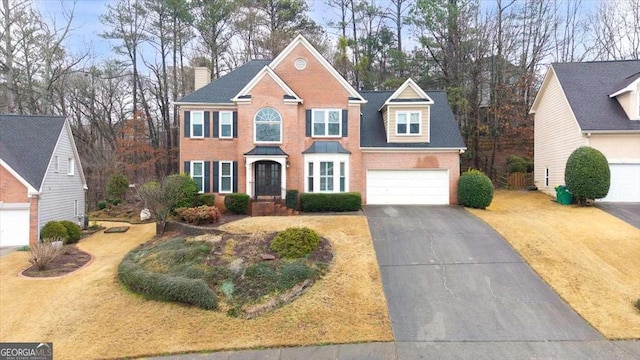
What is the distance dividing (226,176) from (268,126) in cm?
389

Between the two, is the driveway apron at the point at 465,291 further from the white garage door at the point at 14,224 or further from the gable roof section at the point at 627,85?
the white garage door at the point at 14,224

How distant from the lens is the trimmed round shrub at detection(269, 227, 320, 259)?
11.6 metres

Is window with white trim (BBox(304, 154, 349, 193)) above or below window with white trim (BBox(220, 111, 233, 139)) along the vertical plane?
below

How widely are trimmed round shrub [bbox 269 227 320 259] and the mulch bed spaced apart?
26.6 ft

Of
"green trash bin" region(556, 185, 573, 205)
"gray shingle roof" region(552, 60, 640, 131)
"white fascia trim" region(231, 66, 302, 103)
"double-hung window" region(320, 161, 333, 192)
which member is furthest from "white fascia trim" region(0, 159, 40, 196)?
"gray shingle roof" region(552, 60, 640, 131)

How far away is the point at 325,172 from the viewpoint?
1983cm

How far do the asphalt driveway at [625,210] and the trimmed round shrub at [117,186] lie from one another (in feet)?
96.7

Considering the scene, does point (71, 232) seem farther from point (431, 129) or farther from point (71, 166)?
point (431, 129)

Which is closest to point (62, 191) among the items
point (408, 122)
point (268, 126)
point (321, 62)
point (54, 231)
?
point (54, 231)

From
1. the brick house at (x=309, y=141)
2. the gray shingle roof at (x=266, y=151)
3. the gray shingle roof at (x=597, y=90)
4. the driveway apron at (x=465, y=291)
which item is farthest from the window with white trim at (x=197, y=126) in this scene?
the gray shingle roof at (x=597, y=90)

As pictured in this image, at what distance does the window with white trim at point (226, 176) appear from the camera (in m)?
20.5

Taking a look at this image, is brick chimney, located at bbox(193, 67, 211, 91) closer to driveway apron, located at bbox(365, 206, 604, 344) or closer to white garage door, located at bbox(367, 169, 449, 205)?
white garage door, located at bbox(367, 169, 449, 205)

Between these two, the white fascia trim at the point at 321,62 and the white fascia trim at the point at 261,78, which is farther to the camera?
the white fascia trim at the point at 321,62

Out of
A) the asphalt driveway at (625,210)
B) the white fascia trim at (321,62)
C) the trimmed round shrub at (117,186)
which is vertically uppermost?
the white fascia trim at (321,62)
